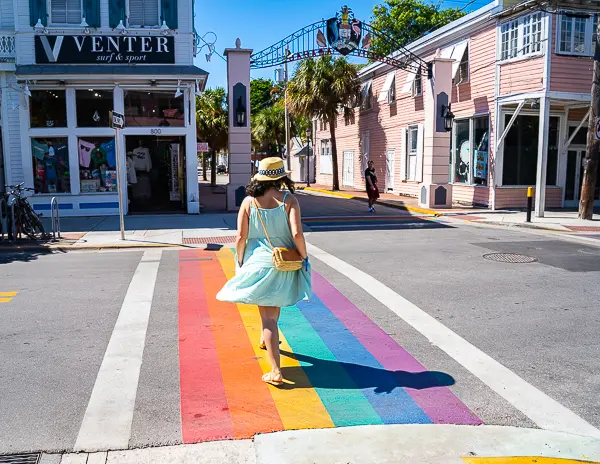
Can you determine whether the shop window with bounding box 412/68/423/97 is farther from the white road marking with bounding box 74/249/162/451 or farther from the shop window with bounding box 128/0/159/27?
the white road marking with bounding box 74/249/162/451

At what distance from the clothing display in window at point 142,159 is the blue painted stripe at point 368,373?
14.4 meters

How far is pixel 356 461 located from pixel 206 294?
193 inches

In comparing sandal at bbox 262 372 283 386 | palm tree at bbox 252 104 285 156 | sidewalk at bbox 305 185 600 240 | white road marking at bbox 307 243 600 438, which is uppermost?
palm tree at bbox 252 104 285 156

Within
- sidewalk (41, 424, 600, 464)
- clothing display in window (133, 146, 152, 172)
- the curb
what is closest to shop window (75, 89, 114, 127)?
clothing display in window (133, 146, 152, 172)

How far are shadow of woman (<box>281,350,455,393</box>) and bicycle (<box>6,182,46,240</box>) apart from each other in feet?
32.0

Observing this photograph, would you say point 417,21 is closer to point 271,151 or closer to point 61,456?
point 271,151

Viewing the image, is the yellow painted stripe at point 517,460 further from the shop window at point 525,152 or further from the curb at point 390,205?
the shop window at point 525,152

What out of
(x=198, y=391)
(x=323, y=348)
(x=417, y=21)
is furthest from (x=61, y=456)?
(x=417, y=21)

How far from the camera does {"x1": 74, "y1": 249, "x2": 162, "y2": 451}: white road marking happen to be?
4.00 meters

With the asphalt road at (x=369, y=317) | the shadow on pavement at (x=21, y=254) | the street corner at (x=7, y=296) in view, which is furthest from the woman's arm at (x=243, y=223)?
the shadow on pavement at (x=21, y=254)

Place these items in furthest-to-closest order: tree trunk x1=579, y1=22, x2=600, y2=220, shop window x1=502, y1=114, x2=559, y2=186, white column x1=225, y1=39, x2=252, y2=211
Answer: shop window x1=502, y1=114, x2=559, y2=186
white column x1=225, y1=39, x2=252, y2=211
tree trunk x1=579, y1=22, x2=600, y2=220

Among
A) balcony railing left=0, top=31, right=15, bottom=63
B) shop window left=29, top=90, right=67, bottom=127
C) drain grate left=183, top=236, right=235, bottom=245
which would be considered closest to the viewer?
drain grate left=183, top=236, right=235, bottom=245

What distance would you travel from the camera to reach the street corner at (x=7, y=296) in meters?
7.89

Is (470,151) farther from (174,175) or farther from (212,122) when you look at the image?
(212,122)
